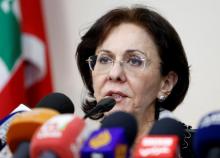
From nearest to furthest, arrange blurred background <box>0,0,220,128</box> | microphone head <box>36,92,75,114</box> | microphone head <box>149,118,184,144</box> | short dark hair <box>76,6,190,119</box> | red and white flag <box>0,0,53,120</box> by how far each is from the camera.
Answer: microphone head <box>149,118,184,144</box>, microphone head <box>36,92,75,114</box>, short dark hair <box>76,6,190,119</box>, red and white flag <box>0,0,53,120</box>, blurred background <box>0,0,220,128</box>

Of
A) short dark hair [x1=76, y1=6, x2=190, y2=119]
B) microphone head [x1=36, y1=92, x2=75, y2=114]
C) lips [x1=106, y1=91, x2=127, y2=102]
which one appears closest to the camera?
microphone head [x1=36, y1=92, x2=75, y2=114]

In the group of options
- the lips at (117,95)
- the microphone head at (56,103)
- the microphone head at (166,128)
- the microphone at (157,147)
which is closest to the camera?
the microphone at (157,147)

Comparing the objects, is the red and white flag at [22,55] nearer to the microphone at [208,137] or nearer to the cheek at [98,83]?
the cheek at [98,83]

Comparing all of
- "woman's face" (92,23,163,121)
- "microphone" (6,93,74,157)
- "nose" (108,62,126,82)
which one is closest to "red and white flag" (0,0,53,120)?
"woman's face" (92,23,163,121)

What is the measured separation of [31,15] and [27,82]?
0.32m

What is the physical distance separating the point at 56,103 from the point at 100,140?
38 centimetres

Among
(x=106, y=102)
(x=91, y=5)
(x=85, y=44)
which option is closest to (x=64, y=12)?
(x=91, y=5)

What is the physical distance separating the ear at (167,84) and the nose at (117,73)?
0.64 ft

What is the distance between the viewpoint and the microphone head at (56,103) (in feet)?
3.69

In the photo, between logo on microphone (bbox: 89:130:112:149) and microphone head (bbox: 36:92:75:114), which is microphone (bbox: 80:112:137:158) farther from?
microphone head (bbox: 36:92:75:114)

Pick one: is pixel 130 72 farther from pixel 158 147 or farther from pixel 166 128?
pixel 158 147

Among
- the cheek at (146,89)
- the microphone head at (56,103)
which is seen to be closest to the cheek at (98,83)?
the cheek at (146,89)

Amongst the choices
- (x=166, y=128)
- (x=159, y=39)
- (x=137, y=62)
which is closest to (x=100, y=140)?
(x=166, y=128)

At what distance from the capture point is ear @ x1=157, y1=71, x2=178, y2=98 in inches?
65.4
